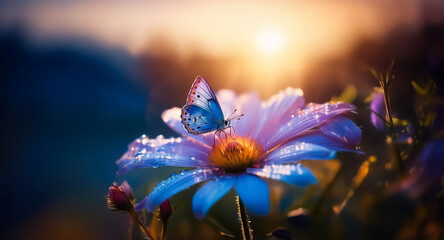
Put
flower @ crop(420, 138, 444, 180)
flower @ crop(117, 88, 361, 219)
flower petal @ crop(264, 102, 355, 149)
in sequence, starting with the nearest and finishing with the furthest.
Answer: flower @ crop(420, 138, 444, 180)
flower @ crop(117, 88, 361, 219)
flower petal @ crop(264, 102, 355, 149)

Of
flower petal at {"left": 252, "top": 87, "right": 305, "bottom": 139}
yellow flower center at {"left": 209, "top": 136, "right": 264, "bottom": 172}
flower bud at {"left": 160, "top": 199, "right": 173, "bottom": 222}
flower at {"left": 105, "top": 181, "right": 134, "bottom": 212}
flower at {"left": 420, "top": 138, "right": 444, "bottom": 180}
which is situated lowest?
flower at {"left": 420, "top": 138, "right": 444, "bottom": 180}

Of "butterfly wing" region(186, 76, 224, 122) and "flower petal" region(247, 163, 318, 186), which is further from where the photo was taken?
"butterfly wing" region(186, 76, 224, 122)

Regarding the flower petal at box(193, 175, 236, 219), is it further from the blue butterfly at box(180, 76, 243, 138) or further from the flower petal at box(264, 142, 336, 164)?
the blue butterfly at box(180, 76, 243, 138)

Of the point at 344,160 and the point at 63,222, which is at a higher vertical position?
the point at 63,222

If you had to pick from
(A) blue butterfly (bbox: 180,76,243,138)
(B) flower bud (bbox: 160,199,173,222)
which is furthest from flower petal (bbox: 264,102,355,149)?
(B) flower bud (bbox: 160,199,173,222)

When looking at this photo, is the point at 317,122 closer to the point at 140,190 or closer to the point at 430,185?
the point at 430,185

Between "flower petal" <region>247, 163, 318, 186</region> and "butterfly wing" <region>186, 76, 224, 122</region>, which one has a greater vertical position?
"butterfly wing" <region>186, 76, 224, 122</region>

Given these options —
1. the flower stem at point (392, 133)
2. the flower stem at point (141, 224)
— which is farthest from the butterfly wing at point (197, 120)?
the flower stem at point (392, 133)

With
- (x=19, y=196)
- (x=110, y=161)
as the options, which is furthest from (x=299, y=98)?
(x=19, y=196)

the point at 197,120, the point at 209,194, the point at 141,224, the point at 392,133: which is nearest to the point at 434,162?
the point at 392,133
